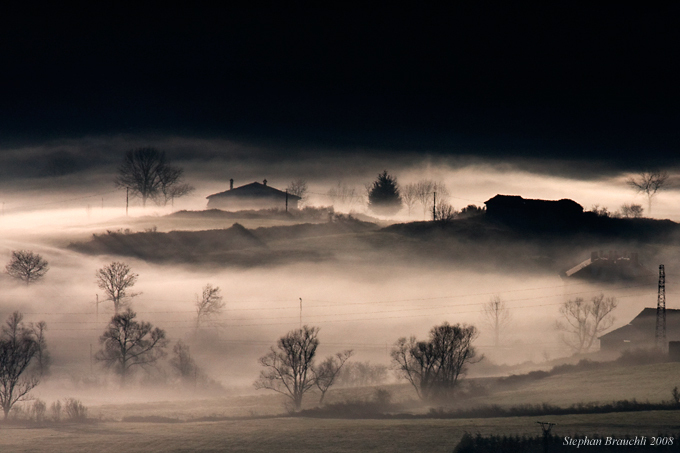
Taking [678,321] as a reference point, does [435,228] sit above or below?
above

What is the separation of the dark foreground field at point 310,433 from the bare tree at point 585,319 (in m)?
46.9

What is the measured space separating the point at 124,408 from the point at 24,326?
1188 inches

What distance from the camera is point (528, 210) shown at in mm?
137750

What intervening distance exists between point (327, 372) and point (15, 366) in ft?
106

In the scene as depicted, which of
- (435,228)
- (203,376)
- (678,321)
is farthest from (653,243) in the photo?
(203,376)

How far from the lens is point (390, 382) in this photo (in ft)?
258

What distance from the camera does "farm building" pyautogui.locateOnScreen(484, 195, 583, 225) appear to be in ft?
451

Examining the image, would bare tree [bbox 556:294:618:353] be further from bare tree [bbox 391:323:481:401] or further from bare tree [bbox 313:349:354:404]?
bare tree [bbox 313:349:354:404]

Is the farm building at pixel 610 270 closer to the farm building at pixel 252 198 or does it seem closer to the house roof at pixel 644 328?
the house roof at pixel 644 328

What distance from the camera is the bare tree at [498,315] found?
103581 millimetres

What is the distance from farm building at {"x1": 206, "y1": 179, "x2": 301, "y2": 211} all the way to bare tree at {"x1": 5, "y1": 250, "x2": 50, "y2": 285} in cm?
4205

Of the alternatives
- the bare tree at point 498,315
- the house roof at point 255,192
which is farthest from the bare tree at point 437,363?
the house roof at point 255,192

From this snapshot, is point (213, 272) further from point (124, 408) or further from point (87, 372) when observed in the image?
point (124, 408)

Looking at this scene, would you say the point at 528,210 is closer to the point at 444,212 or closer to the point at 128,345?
the point at 444,212
